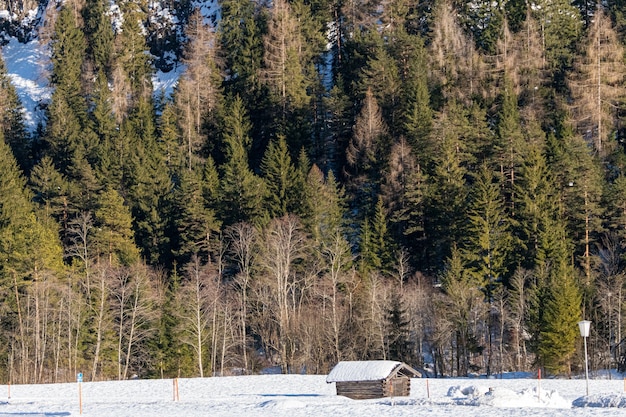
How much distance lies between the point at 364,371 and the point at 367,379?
0.51m

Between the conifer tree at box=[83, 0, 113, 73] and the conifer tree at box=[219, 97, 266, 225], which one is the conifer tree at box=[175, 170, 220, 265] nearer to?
the conifer tree at box=[219, 97, 266, 225]

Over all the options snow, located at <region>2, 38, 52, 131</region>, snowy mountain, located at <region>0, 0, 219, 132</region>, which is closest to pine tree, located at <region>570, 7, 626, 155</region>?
snowy mountain, located at <region>0, 0, 219, 132</region>

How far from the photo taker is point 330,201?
76.4 m

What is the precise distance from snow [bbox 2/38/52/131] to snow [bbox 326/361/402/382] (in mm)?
76816

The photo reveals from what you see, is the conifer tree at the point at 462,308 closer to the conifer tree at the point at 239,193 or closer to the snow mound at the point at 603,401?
the conifer tree at the point at 239,193

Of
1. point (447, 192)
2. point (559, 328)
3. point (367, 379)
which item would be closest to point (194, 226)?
point (447, 192)

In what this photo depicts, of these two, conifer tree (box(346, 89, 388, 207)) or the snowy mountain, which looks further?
the snowy mountain

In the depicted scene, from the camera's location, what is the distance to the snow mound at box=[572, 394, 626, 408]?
32.6 meters

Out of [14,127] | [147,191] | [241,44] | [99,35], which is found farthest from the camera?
[99,35]

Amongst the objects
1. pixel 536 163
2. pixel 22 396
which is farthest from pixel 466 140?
pixel 22 396

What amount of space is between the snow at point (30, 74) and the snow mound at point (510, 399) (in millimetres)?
84038

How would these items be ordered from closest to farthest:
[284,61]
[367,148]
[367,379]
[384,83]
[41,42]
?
[367,379] < [367,148] < [384,83] < [284,61] < [41,42]

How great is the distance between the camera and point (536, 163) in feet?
237

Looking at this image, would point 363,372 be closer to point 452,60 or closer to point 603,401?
point 603,401
